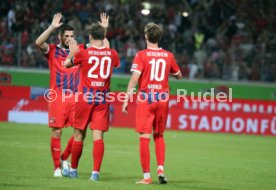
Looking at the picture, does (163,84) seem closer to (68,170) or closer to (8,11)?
(68,170)

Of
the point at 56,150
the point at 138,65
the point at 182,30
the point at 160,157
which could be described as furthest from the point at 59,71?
the point at 182,30

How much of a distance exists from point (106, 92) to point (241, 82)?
55.9 feet

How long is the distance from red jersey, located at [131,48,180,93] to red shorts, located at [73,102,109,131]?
0.70m

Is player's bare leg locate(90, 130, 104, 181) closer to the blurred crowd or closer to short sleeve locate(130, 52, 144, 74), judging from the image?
short sleeve locate(130, 52, 144, 74)

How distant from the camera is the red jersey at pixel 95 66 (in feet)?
38.3

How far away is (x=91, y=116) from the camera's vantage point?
11797mm

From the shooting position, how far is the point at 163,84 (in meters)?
11.9

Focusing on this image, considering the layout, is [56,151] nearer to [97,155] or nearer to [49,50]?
[97,155]

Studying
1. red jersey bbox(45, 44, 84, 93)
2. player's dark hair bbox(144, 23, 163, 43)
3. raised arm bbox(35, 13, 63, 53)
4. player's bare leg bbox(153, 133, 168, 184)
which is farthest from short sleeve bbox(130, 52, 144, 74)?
red jersey bbox(45, 44, 84, 93)

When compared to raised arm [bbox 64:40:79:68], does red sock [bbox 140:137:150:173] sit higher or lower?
lower

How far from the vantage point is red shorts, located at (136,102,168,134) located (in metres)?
11.7

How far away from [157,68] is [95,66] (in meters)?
0.97

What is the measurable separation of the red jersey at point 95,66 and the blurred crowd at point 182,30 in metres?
15.7

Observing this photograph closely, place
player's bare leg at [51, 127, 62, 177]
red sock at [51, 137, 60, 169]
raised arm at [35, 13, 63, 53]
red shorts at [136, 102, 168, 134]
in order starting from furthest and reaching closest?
red sock at [51, 137, 60, 169] < player's bare leg at [51, 127, 62, 177] < raised arm at [35, 13, 63, 53] < red shorts at [136, 102, 168, 134]
